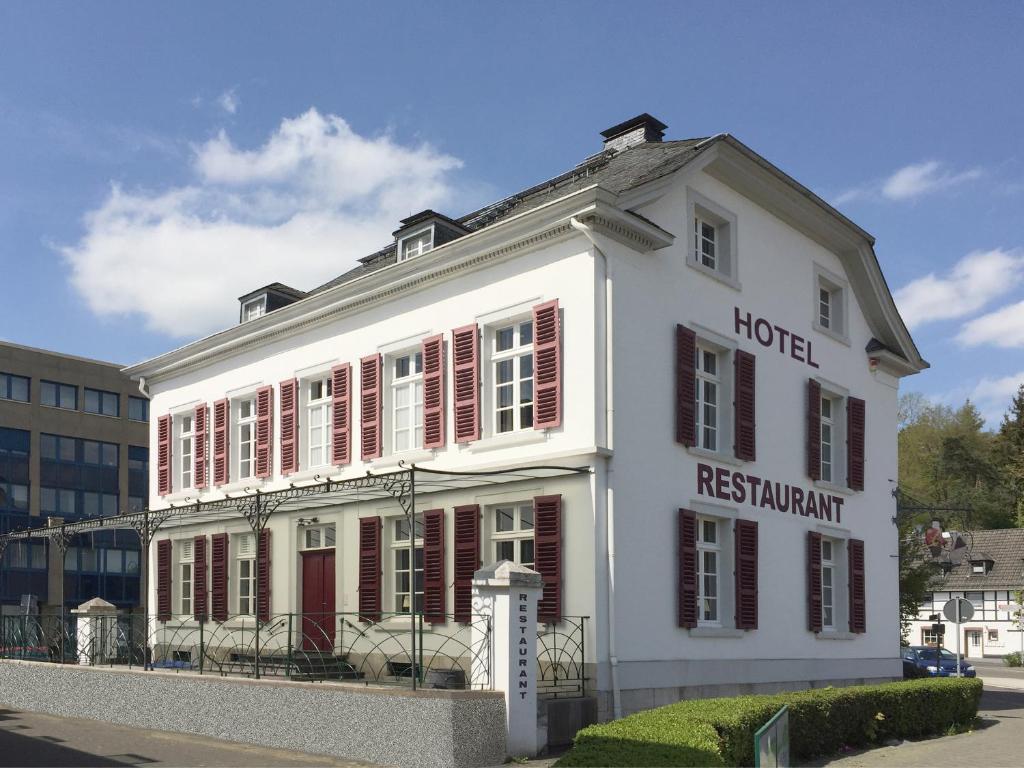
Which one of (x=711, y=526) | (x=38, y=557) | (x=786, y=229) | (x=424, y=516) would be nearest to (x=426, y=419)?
(x=424, y=516)

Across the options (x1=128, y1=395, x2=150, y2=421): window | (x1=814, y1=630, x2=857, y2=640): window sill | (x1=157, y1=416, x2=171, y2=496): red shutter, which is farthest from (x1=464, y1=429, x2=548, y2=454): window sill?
(x1=128, y1=395, x2=150, y2=421): window

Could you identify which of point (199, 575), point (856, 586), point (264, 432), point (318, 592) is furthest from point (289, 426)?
point (856, 586)

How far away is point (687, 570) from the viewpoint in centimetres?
1686

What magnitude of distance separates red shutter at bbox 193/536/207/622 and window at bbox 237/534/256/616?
3.51 feet

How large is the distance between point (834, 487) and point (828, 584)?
5.90 ft

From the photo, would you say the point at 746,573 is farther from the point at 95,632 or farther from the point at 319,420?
the point at 95,632

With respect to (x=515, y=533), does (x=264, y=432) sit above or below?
above

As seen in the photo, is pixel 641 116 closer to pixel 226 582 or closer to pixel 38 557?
pixel 226 582

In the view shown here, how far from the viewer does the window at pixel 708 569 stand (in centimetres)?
1761

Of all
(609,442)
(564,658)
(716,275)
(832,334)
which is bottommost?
(564,658)

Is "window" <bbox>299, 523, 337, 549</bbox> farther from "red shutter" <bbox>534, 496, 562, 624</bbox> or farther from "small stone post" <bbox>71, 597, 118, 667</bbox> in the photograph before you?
"red shutter" <bbox>534, 496, 562, 624</bbox>

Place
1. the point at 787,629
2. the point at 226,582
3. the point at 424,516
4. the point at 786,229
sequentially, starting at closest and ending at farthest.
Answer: the point at 424,516, the point at 787,629, the point at 786,229, the point at 226,582

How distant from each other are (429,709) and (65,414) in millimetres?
42256

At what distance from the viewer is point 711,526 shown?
18172mm
